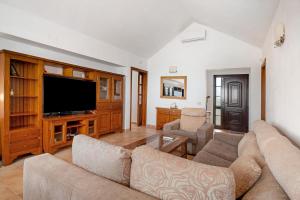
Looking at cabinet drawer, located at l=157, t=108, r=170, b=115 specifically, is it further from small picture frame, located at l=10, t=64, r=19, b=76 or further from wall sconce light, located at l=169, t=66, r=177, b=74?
small picture frame, located at l=10, t=64, r=19, b=76

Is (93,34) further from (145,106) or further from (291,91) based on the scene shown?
(291,91)

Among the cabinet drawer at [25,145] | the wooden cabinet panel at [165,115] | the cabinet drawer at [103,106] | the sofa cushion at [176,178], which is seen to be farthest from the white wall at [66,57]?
the sofa cushion at [176,178]

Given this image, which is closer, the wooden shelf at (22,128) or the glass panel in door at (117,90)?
the wooden shelf at (22,128)

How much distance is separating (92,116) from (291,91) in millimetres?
3648

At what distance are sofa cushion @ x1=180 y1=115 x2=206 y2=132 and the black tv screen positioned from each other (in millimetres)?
2228

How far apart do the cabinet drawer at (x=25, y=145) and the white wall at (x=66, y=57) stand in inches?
64.7

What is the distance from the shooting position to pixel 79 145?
129cm

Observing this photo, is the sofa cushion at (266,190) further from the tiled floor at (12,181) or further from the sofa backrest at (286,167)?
the tiled floor at (12,181)

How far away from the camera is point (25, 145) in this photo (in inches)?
112

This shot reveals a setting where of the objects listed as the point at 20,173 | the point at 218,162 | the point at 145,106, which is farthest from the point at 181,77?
the point at 20,173

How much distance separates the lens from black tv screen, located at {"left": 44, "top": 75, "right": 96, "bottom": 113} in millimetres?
3205

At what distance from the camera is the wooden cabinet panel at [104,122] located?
170 inches

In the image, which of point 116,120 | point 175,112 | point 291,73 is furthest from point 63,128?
point 291,73

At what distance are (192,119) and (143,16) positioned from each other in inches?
104
